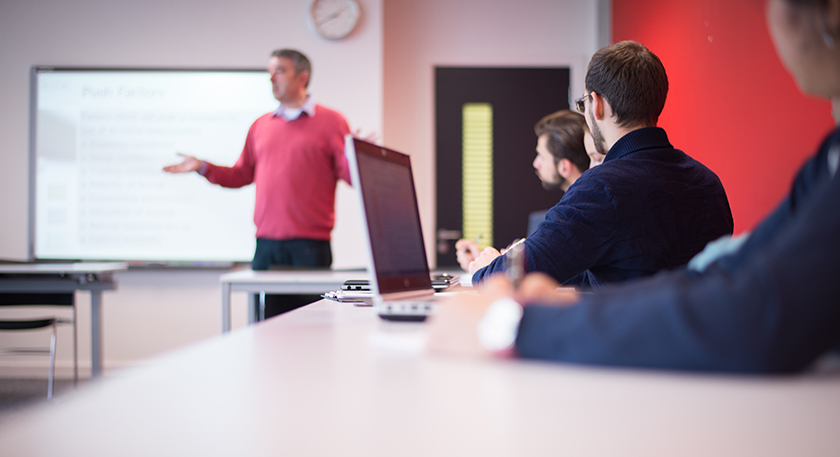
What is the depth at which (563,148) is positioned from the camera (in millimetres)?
→ 2605

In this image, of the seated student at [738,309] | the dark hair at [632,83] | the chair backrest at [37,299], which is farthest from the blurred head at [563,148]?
the chair backrest at [37,299]

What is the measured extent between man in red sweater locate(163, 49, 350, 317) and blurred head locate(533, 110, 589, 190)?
1260 millimetres

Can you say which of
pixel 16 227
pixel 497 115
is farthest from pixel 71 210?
pixel 497 115

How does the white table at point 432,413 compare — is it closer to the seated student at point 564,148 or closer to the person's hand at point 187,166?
the seated student at point 564,148

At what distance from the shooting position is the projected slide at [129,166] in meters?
4.50

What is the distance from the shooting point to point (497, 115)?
4812mm

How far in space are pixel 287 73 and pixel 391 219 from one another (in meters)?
2.57

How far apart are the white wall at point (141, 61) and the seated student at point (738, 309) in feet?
12.6

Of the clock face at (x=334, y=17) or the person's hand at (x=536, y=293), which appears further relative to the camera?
the clock face at (x=334, y=17)

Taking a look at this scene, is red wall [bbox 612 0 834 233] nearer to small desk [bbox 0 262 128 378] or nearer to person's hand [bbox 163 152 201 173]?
person's hand [bbox 163 152 201 173]

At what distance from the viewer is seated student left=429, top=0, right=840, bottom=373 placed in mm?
538

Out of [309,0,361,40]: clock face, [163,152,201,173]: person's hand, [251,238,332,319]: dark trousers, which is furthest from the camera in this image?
[309,0,361,40]: clock face

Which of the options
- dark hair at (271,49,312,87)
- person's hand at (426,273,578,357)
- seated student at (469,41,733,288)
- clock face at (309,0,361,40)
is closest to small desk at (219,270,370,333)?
seated student at (469,41,733,288)

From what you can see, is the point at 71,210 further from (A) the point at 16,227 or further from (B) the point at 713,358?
(B) the point at 713,358
